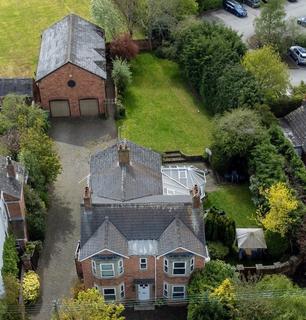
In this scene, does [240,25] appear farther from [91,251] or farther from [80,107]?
[91,251]

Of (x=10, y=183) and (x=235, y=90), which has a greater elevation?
(x=235, y=90)

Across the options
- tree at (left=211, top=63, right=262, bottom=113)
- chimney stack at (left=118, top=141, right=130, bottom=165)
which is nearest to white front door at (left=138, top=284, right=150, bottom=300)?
chimney stack at (left=118, top=141, right=130, bottom=165)

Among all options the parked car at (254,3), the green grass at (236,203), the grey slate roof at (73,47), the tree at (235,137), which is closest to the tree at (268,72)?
the tree at (235,137)

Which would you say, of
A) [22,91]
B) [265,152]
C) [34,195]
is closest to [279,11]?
[265,152]

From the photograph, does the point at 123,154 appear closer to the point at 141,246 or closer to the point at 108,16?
the point at 141,246

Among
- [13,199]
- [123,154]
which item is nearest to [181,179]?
[123,154]

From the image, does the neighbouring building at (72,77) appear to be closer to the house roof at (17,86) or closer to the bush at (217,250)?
the house roof at (17,86)

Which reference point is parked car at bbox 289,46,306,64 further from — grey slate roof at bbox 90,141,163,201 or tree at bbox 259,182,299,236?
grey slate roof at bbox 90,141,163,201
